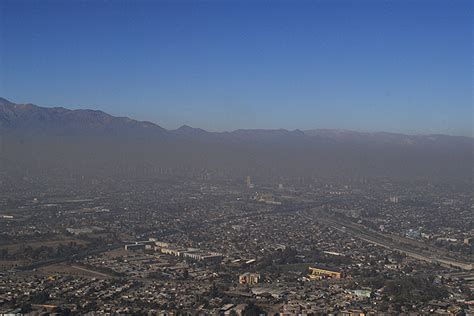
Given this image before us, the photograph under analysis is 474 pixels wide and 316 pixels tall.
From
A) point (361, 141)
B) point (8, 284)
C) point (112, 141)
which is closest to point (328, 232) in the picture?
point (8, 284)

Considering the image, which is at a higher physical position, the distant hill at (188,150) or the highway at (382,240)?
the distant hill at (188,150)

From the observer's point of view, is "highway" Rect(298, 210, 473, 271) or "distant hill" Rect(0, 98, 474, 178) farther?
"distant hill" Rect(0, 98, 474, 178)

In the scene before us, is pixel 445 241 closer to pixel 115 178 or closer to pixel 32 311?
pixel 32 311

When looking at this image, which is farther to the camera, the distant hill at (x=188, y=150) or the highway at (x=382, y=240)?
the distant hill at (x=188, y=150)

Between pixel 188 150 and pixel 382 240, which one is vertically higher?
pixel 188 150

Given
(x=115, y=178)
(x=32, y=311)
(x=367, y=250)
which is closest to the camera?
(x=32, y=311)

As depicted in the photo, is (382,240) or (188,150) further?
(188,150)

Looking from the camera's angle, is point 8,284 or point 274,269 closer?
point 8,284

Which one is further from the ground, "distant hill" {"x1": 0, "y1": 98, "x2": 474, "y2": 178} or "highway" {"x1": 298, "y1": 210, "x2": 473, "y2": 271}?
"distant hill" {"x1": 0, "y1": 98, "x2": 474, "y2": 178}
